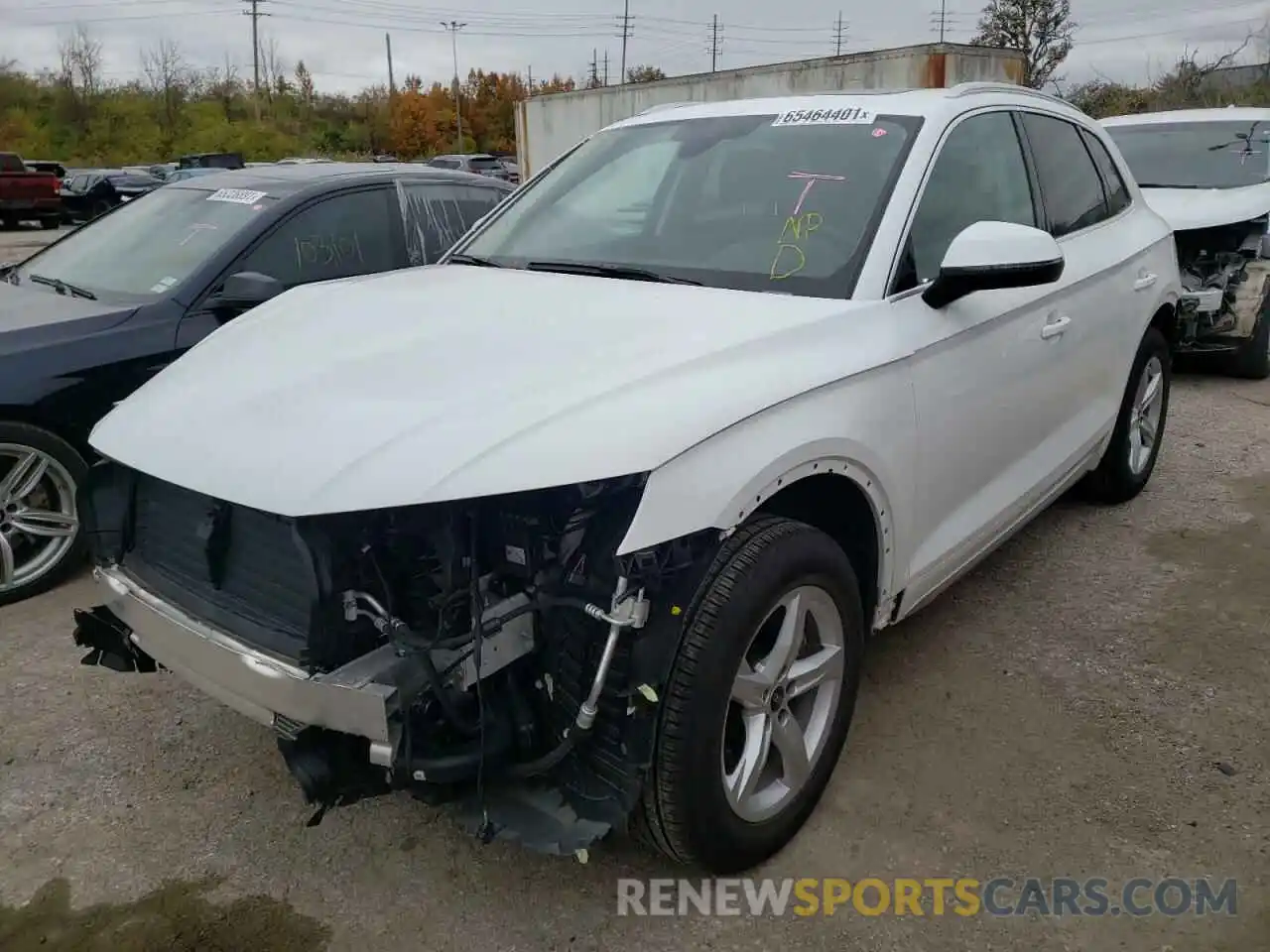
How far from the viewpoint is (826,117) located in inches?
125

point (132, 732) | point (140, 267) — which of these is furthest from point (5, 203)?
point (132, 732)

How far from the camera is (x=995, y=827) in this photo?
8.67 ft

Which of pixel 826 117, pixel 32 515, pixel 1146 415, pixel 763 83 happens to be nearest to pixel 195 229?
pixel 32 515

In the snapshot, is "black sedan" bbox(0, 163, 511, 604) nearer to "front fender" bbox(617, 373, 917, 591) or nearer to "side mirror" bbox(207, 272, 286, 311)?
"side mirror" bbox(207, 272, 286, 311)

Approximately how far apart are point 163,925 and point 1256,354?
7804 millimetres

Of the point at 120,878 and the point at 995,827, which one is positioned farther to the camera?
the point at 995,827

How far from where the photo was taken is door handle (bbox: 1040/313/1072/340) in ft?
11.2

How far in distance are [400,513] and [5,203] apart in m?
27.0

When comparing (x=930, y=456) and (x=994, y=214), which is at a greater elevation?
(x=994, y=214)

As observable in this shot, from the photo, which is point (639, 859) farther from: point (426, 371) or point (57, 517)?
point (57, 517)

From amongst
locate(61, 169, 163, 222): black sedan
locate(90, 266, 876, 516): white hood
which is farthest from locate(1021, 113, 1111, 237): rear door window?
locate(61, 169, 163, 222): black sedan

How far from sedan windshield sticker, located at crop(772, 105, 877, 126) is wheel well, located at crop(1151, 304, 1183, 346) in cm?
219

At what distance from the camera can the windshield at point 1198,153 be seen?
25.5 feet

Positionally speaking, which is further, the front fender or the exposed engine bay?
the exposed engine bay
